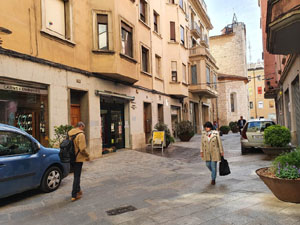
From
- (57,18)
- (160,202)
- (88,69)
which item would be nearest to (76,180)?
(160,202)

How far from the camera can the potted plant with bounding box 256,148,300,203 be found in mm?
4516

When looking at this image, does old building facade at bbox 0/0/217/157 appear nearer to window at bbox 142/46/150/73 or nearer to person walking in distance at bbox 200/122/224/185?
window at bbox 142/46/150/73

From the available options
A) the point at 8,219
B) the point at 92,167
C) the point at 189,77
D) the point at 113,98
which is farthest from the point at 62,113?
the point at 189,77

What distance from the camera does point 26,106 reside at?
9.10 metres

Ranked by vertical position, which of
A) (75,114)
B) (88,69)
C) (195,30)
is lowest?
(75,114)

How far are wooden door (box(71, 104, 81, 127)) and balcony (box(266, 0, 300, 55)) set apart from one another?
821 cm

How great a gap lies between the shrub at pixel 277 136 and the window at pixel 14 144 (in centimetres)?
853

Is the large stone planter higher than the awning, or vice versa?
the awning

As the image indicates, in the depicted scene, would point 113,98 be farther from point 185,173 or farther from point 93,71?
point 185,173

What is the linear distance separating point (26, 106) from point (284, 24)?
338 inches

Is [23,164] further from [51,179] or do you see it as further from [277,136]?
[277,136]

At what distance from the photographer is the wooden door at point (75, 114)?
37.2ft

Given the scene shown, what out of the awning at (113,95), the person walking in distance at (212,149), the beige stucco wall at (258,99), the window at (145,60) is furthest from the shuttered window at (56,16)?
the beige stucco wall at (258,99)

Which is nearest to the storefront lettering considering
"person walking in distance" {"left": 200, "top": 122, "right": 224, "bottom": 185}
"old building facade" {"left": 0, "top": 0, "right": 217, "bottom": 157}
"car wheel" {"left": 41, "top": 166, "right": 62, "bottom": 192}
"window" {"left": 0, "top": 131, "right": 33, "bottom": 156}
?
"old building facade" {"left": 0, "top": 0, "right": 217, "bottom": 157}
